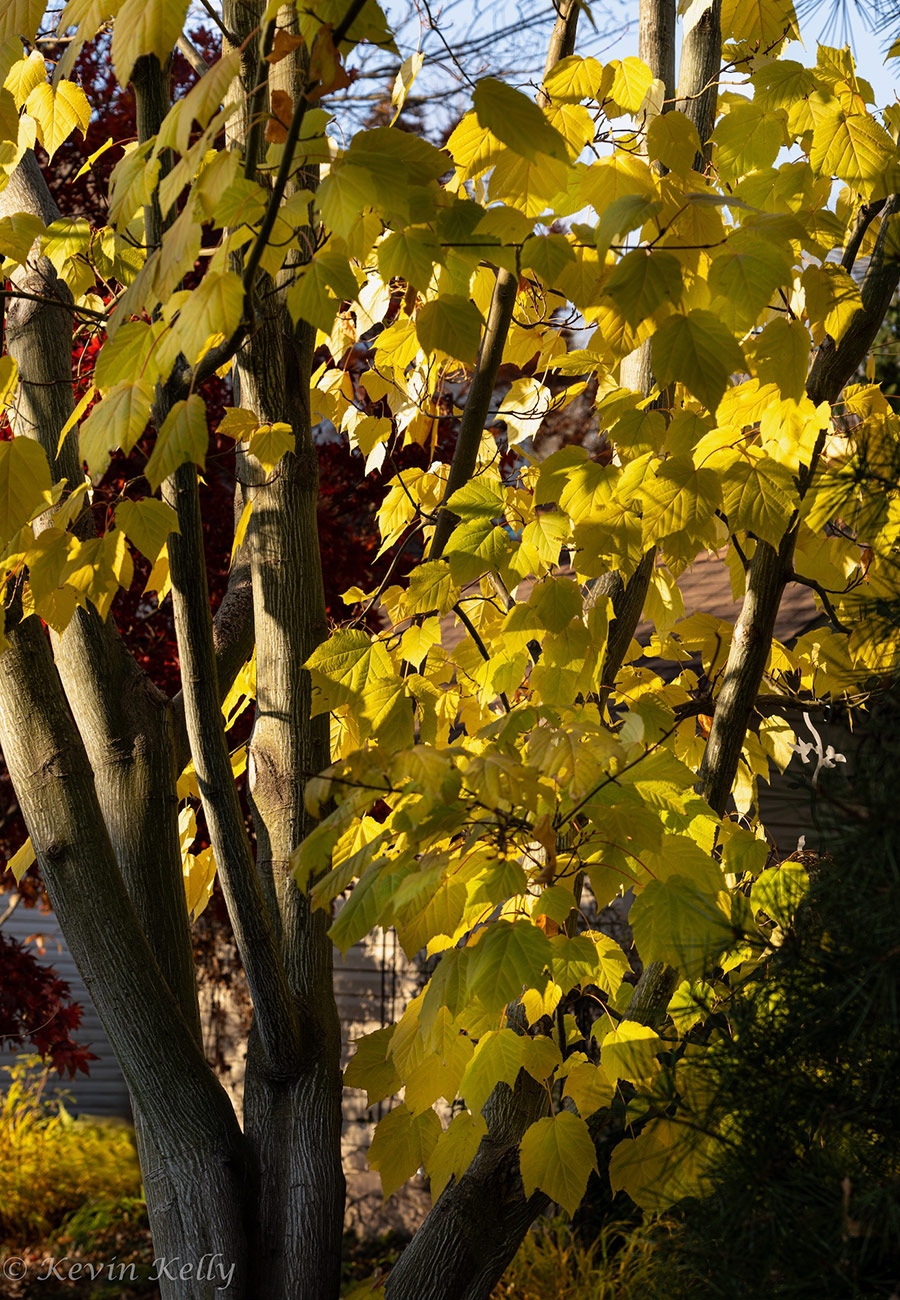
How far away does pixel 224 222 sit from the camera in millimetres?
1367

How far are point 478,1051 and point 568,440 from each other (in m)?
6.65

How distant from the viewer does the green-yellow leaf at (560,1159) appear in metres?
1.73

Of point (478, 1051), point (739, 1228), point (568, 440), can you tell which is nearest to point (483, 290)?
point (478, 1051)

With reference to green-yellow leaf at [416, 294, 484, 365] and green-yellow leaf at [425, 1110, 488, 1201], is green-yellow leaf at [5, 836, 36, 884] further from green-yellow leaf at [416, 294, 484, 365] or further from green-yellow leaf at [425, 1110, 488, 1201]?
green-yellow leaf at [416, 294, 484, 365]

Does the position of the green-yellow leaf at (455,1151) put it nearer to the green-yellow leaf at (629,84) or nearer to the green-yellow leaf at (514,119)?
the green-yellow leaf at (514,119)

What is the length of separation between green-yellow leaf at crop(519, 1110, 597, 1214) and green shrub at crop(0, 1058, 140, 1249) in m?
5.32

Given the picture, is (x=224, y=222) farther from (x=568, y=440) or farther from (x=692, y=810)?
(x=568, y=440)

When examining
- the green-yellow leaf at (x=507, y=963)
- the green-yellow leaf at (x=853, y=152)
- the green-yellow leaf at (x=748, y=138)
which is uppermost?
the green-yellow leaf at (x=748, y=138)

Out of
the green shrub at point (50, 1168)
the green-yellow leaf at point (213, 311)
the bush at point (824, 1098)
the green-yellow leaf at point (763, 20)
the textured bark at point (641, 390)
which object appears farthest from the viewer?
the green shrub at point (50, 1168)

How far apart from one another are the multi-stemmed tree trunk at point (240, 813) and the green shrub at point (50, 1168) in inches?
188

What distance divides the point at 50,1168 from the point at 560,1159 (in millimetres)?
5733

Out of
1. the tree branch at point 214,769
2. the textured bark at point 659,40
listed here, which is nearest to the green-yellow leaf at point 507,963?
the tree branch at point 214,769

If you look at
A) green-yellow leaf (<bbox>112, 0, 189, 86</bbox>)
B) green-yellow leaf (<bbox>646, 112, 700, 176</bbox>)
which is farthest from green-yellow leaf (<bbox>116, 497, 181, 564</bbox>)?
green-yellow leaf (<bbox>646, 112, 700, 176</bbox>)

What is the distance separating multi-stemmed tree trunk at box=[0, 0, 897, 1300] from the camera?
1.89 metres
